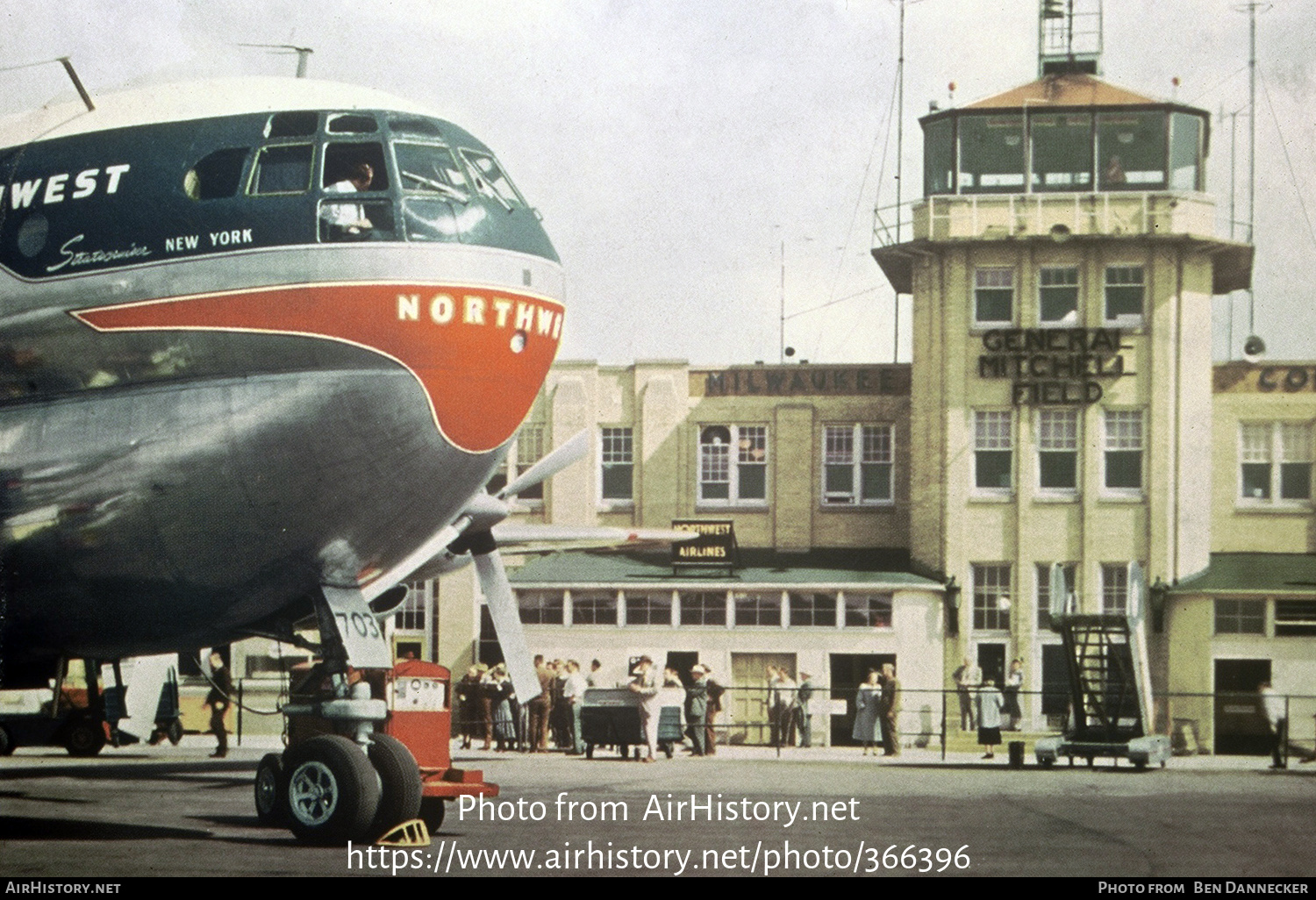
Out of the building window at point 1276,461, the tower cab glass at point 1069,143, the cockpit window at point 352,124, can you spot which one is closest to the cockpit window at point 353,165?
the cockpit window at point 352,124

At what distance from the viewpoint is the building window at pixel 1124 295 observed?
5159cm

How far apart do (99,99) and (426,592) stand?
33.9m

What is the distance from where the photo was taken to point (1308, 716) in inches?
1625

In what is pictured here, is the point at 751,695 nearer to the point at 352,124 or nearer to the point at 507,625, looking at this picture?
the point at 507,625

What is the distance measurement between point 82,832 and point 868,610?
32.6m

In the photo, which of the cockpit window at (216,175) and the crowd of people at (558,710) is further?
the crowd of people at (558,710)

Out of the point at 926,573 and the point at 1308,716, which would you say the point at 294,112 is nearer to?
the point at 1308,716

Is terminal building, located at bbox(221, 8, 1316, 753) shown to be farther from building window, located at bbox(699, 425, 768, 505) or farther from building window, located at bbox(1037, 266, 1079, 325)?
building window, located at bbox(699, 425, 768, 505)

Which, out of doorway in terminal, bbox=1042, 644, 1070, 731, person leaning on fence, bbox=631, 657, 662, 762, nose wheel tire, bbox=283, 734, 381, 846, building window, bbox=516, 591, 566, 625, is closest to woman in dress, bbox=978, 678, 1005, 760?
doorway in terminal, bbox=1042, 644, 1070, 731

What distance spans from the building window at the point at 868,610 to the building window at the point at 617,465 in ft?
26.5

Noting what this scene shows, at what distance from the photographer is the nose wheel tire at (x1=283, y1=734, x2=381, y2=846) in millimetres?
18531

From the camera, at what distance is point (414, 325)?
18.5 metres

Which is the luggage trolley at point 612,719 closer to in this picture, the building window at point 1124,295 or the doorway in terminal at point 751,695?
the doorway in terminal at point 751,695
